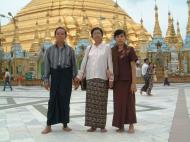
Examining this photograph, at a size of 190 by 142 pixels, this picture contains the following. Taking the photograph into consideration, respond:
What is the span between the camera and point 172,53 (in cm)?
3800

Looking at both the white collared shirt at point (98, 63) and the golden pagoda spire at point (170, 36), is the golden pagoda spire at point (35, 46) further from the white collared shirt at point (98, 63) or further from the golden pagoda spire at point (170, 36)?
the white collared shirt at point (98, 63)

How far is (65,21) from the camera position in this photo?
48031mm

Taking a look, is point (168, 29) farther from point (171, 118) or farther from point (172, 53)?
point (171, 118)

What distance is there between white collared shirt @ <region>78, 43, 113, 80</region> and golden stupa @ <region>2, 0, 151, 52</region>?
3570 centimetres

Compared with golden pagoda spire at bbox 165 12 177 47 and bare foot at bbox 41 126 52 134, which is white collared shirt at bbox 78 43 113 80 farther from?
golden pagoda spire at bbox 165 12 177 47

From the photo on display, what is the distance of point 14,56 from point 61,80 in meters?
33.3

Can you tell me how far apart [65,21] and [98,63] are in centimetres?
4148

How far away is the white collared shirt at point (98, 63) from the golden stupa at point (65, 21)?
35.7m

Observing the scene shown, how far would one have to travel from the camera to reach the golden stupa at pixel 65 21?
1794 inches

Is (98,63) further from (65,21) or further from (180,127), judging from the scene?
(65,21)

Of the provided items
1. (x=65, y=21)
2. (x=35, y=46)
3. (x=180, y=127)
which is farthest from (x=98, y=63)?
(x=65, y=21)

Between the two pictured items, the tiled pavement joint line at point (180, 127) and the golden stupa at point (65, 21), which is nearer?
the tiled pavement joint line at point (180, 127)

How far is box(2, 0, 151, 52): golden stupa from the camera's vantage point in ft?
149

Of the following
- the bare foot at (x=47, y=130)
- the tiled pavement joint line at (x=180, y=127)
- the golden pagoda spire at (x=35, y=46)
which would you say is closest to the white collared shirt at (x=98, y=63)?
the bare foot at (x=47, y=130)
